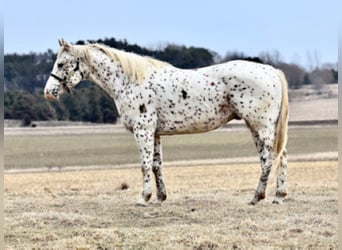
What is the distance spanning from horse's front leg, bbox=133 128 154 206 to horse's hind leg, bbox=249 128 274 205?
1.39 m

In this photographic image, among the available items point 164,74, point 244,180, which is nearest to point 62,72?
point 164,74

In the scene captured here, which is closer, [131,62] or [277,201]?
[277,201]

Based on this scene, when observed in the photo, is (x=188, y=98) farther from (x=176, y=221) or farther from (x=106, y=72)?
(x=176, y=221)

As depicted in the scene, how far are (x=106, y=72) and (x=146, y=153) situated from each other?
4.04 feet

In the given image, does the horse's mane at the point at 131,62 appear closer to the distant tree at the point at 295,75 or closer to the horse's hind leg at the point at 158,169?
the horse's hind leg at the point at 158,169

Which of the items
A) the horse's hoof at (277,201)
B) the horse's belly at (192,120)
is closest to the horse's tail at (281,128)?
the horse's hoof at (277,201)

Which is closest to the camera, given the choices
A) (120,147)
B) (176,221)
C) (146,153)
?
(176,221)

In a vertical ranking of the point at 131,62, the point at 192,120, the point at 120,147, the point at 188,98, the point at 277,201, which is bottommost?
the point at 120,147

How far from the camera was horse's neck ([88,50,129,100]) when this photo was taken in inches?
343

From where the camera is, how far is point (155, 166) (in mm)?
9047

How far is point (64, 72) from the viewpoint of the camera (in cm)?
875

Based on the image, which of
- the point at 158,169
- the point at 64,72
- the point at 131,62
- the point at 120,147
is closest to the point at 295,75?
the point at 120,147

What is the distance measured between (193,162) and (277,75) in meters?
14.7

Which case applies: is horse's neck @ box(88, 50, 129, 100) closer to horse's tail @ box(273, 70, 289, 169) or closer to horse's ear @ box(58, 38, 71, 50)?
horse's ear @ box(58, 38, 71, 50)
